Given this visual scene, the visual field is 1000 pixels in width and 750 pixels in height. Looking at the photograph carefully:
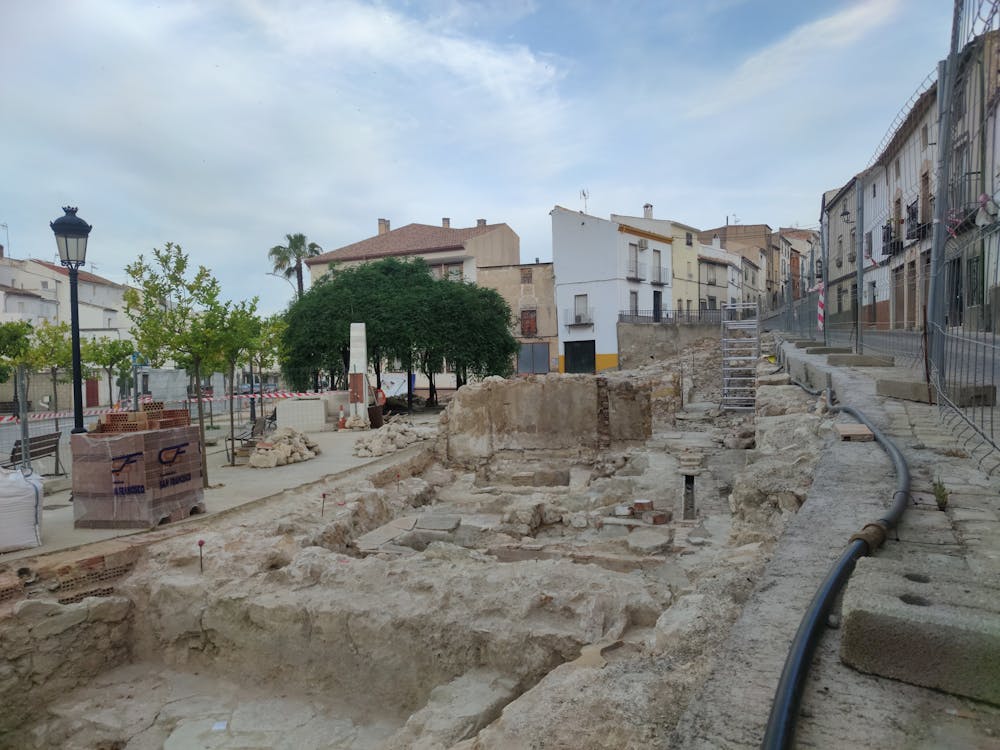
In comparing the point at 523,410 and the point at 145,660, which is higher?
the point at 523,410

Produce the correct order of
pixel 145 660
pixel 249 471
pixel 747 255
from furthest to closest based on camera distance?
pixel 747 255, pixel 249 471, pixel 145 660

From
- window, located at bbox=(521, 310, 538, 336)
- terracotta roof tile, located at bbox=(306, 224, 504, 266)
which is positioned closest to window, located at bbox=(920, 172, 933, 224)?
window, located at bbox=(521, 310, 538, 336)

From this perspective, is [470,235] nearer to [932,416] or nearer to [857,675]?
[932,416]

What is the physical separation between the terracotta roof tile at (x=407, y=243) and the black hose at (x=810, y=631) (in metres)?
38.5

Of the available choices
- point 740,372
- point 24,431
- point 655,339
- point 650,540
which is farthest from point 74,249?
point 655,339

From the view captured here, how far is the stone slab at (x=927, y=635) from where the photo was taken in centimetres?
181

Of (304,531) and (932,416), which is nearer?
(932,416)

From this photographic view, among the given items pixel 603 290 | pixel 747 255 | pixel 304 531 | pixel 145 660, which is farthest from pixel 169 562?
pixel 747 255

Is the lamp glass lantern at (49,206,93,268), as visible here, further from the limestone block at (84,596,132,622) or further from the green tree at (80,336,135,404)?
the green tree at (80,336,135,404)

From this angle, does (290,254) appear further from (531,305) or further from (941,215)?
(941,215)

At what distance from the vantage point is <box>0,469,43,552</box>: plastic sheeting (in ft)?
21.2

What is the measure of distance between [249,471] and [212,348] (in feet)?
8.42

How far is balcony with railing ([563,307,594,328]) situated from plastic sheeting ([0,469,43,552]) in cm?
3320

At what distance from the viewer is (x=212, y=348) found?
10.3 m
